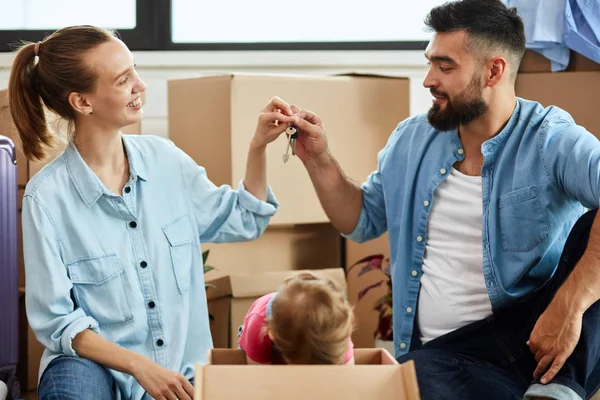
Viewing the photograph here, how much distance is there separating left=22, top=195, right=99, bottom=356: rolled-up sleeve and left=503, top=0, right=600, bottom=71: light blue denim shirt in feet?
4.72

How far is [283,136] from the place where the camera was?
2.45 m

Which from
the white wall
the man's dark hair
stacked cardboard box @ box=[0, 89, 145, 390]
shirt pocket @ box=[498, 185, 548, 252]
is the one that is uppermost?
the man's dark hair

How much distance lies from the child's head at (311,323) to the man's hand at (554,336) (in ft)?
1.43

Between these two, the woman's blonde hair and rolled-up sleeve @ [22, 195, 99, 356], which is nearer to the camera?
rolled-up sleeve @ [22, 195, 99, 356]

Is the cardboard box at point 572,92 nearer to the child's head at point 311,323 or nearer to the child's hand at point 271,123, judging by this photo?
the child's hand at point 271,123

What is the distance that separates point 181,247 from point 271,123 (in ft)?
1.00

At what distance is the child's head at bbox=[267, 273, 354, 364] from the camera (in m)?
1.15

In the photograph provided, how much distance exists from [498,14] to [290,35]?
4.77 ft

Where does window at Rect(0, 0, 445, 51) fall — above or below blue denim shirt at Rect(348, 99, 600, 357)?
above

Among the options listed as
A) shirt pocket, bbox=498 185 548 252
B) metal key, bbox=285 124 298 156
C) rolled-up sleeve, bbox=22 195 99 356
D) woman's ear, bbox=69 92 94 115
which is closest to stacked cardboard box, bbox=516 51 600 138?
shirt pocket, bbox=498 185 548 252

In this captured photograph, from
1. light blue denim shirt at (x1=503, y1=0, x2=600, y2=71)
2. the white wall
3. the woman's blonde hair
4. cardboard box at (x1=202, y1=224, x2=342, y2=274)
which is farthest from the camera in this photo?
the white wall

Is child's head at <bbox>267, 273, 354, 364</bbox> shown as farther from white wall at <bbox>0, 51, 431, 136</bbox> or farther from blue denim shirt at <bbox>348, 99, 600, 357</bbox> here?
white wall at <bbox>0, 51, 431, 136</bbox>

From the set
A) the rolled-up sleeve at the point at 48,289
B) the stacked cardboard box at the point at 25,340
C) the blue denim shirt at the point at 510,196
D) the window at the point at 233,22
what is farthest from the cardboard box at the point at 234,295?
the window at the point at 233,22

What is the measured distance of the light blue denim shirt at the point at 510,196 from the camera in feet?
5.20
